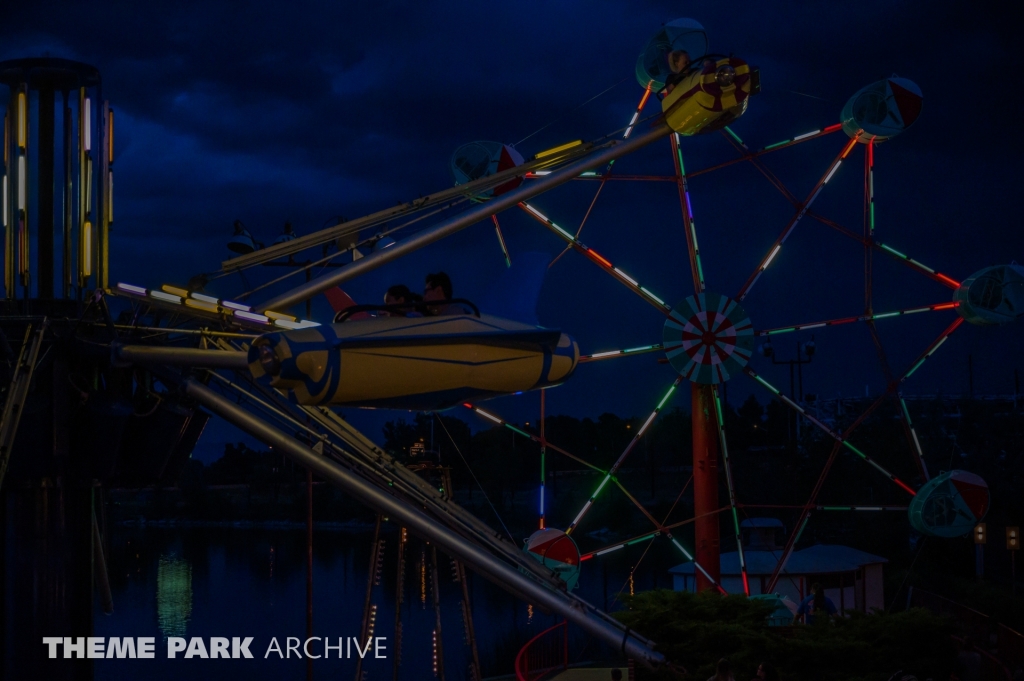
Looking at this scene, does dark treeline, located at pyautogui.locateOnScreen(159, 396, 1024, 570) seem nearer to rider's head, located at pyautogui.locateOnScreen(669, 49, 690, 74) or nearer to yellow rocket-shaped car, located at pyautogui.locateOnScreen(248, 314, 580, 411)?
rider's head, located at pyautogui.locateOnScreen(669, 49, 690, 74)

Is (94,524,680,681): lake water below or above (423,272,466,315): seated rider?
below

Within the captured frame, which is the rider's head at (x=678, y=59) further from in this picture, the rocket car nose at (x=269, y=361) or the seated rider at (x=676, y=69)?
the rocket car nose at (x=269, y=361)

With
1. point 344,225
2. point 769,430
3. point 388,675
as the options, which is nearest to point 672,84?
point 344,225

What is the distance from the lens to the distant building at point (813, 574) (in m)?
21.4

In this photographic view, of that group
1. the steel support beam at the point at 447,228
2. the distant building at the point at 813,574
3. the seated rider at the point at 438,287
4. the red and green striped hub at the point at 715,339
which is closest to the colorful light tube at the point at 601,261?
the red and green striped hub at the point at 715,339

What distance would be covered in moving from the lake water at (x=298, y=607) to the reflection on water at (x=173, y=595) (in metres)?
0.06

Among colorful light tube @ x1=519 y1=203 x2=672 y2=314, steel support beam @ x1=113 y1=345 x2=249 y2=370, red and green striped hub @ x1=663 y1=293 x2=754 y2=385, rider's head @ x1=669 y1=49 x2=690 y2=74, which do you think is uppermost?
rider's head @ x1=669 y1=49 x2=690 y2=74

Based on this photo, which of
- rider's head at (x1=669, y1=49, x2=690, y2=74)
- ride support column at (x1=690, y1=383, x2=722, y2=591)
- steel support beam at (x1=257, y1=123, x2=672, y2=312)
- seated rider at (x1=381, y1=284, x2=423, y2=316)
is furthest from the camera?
ride support column at (x1=690, y1=383, x2=722, y2=591)

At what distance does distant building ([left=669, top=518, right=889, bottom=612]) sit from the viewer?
21359 mm

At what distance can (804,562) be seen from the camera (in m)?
21.9

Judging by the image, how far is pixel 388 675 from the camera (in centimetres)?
3788

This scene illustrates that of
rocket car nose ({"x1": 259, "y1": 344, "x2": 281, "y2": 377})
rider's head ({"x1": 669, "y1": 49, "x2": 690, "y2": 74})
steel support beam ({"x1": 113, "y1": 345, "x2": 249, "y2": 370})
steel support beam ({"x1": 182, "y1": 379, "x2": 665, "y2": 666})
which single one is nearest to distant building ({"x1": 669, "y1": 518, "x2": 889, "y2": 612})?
rider's head ({"x1": 669, "y1": 49, "x2": 690, "y2": 74})

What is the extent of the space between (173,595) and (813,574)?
41.3 m

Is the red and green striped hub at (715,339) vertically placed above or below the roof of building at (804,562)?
above
